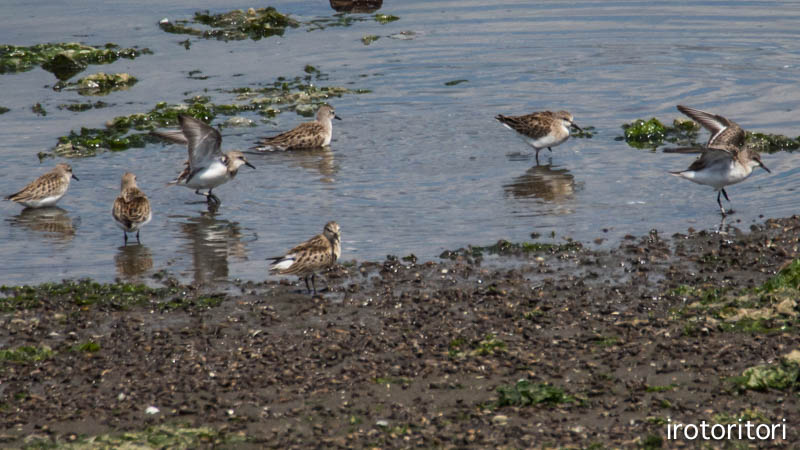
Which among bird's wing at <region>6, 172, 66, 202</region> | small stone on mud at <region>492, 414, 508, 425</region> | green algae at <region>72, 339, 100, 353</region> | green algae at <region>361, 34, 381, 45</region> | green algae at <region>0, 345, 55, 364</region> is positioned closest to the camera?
small stone on mud at <region>492, 414, 508, 425</region>

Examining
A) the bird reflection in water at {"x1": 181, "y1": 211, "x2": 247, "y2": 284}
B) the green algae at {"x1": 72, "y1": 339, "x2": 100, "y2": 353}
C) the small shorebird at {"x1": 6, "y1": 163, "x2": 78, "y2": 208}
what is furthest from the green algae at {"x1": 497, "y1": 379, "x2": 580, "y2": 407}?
the small shorebird at {"x1": 6, "y1": 163, "x2": 78, "y2": 208}

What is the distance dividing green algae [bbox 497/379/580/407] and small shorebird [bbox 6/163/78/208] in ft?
32.1

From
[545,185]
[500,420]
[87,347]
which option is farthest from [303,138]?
[500,420]

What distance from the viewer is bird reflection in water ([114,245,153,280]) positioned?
12961 millimetres

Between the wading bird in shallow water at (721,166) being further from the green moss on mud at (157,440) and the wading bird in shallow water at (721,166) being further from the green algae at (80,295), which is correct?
the green moss on mud at (157,440)

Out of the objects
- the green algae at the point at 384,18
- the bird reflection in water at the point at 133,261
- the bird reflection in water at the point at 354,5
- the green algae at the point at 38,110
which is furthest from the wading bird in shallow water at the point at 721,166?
the bird reflection in water at the point at 354,5

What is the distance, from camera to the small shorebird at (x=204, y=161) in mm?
16219

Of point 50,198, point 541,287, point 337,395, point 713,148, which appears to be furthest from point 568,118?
point 337,395

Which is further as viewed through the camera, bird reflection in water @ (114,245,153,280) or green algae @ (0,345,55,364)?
bird reflection in water @ (114,245,153,280)

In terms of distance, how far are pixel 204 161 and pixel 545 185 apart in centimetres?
546

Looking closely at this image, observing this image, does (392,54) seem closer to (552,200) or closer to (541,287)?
(552,200)

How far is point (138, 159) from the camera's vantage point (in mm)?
18812

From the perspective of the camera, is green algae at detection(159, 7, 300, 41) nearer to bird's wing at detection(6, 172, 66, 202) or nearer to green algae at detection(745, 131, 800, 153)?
bird's wing at detection(6, 172, 66, 202)

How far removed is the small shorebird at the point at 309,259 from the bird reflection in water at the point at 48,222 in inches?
175
